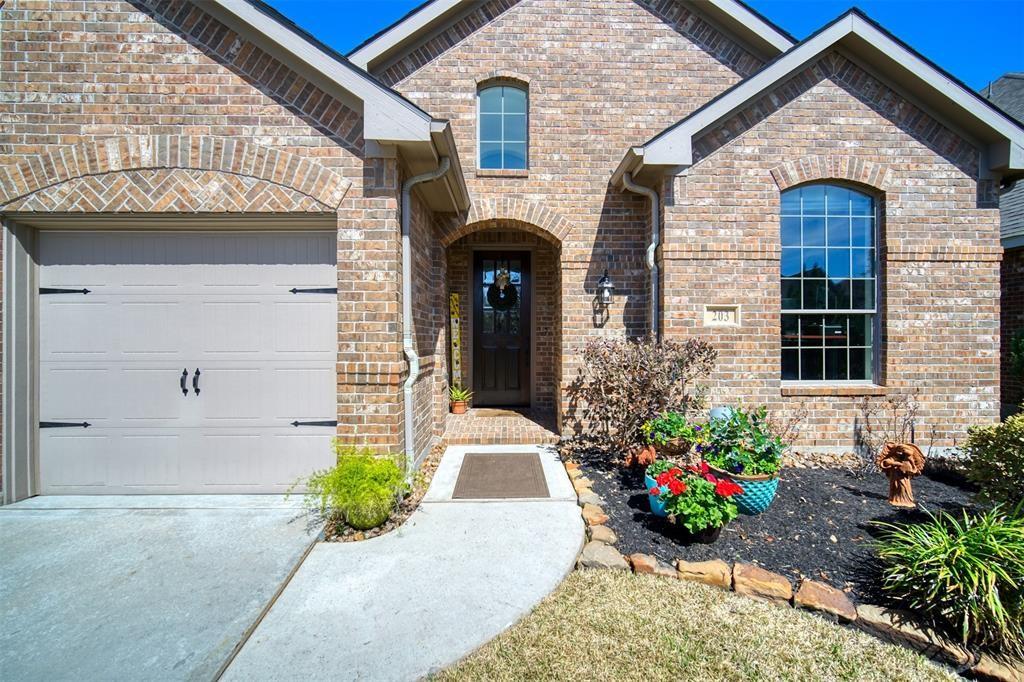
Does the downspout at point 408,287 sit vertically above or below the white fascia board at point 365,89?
below

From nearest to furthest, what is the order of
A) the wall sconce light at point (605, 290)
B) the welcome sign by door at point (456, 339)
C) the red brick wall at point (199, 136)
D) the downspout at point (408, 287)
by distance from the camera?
the red brick wall at point (199, 136)
the downspout at point (408, 287)
the wall sconce light at point (605, 290)
the welcome sign by door at point (456, 339)

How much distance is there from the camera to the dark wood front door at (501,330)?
7.71 meters

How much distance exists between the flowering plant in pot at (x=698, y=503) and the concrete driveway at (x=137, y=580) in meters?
2.69

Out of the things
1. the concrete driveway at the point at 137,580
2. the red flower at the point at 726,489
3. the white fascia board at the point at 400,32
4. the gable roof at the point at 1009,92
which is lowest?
the concrete driveway at the point at 137,580

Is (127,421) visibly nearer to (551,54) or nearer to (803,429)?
(551,54)

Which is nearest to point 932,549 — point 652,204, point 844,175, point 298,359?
point 652,204

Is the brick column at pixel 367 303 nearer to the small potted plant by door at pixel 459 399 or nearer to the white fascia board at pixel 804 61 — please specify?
the white fascia board at pixel 804 61

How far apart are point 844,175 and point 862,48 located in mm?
1487

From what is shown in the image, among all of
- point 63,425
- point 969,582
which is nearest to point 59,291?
point 63,425

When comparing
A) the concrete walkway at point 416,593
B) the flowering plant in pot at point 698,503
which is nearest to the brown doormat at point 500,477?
the concrete walkway at point 416,593

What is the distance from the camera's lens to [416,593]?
8.59 ft

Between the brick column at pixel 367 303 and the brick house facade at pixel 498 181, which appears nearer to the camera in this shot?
the brick house facade at pixel 498 181

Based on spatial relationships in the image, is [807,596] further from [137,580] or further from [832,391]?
[137,580]

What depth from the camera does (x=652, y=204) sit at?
17.8 feet
